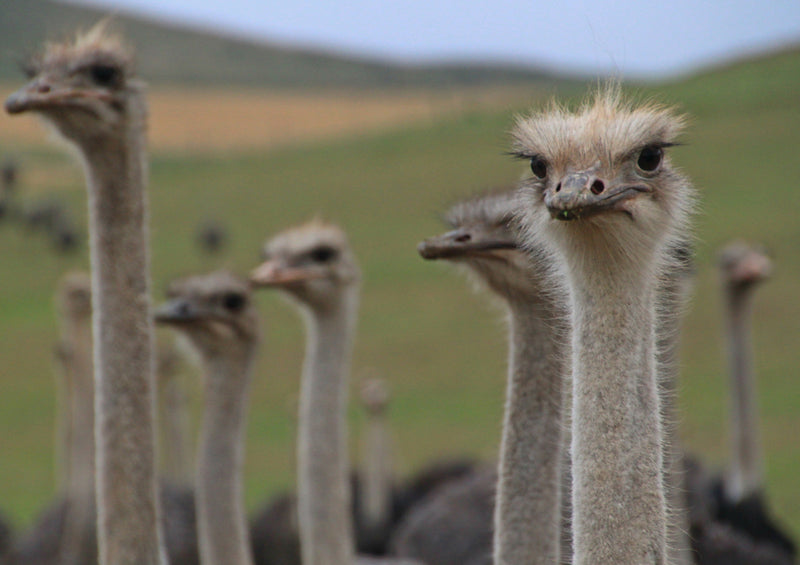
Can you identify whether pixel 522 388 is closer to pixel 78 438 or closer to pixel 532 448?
pixel 532 448

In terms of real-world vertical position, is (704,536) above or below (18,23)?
below

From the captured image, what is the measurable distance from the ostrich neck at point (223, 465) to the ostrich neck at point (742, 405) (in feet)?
9.74

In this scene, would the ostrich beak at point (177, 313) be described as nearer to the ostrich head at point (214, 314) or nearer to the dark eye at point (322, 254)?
the ostrich head at point (214, 314)

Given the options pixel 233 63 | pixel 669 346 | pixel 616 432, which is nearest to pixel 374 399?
pixel 669 346

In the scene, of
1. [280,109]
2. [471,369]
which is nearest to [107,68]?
[471,369]

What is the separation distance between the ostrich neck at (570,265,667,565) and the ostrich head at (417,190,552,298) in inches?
28.7

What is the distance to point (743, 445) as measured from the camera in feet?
21.7

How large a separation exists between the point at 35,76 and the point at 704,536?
8.42ft

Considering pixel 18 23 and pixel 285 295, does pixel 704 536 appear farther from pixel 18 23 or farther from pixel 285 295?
pixel 18 23

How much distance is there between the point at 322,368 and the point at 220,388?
414 millimetres

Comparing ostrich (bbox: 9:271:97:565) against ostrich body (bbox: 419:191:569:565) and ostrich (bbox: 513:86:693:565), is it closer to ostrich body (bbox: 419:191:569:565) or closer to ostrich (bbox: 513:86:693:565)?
ostrich body (bbox: 419:191:569:565)

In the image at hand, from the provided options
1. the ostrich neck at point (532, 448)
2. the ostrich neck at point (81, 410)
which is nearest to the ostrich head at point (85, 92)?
the ostrich neck at point (532, 448)

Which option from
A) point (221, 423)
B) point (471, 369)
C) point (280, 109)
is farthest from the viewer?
point (280, 109)

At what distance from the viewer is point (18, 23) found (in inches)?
2958
